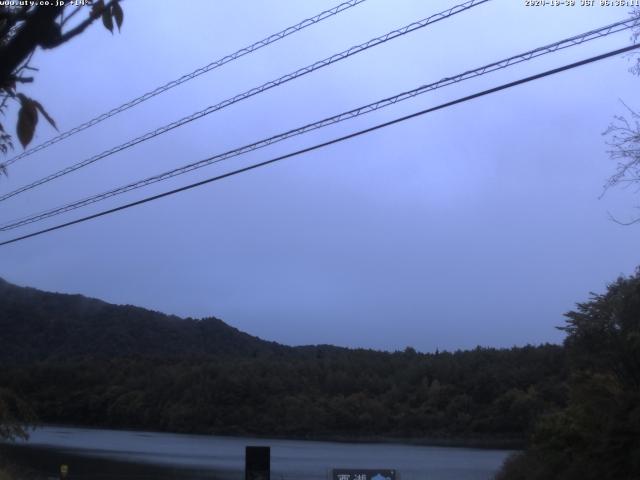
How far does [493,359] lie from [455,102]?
38066 mm

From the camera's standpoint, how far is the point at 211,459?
32.5 metres

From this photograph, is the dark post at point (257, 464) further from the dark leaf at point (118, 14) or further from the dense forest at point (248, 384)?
the dense forest at point (248, 384)

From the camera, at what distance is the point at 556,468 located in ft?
66.5

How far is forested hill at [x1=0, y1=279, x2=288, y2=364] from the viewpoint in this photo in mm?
57781

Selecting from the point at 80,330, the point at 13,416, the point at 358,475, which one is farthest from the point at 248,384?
the point at 358,475

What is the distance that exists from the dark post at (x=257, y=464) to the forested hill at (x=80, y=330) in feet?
146

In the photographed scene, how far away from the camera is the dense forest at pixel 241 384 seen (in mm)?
45281

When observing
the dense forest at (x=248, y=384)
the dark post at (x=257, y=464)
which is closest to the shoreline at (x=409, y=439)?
the dense forest at (x=248, y=384)

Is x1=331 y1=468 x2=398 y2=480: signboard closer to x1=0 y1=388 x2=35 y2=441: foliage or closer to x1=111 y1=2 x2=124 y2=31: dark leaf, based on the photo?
x1=111 y1=2 x2=124 y2=31: dark leaf

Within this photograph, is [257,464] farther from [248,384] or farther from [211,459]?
[248,384]

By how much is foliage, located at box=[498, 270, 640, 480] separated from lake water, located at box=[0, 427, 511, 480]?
5278 mm

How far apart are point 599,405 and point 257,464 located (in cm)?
778

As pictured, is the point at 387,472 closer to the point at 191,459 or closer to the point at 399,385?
the point at 191,459

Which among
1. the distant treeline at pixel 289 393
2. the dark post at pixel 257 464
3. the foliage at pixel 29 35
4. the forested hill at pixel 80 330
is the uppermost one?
the forested hill at pixel 80 330
